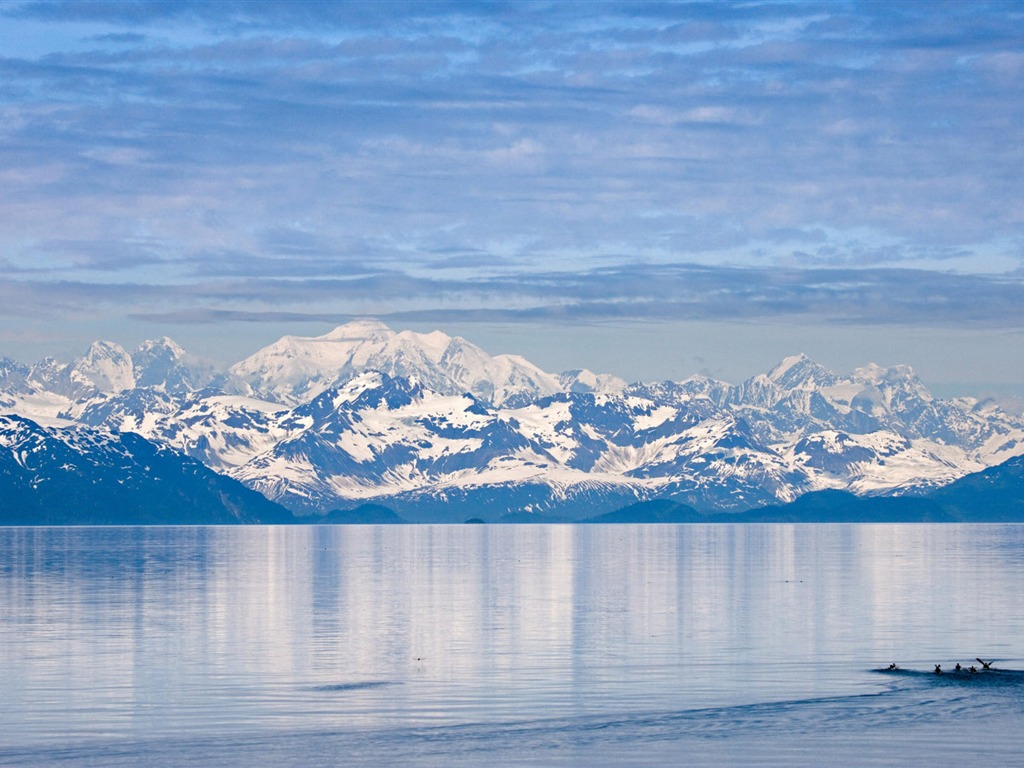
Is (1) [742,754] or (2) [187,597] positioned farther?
(2) [187,597]

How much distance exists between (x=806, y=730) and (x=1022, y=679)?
2222cm

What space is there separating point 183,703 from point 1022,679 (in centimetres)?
4616

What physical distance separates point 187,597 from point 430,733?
89.9 metres

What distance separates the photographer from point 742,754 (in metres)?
67.1

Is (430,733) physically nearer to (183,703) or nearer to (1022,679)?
(183,703)

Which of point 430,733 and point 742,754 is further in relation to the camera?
point 430,733

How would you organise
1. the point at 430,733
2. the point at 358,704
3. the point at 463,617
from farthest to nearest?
the point at 463,617
the point at 358,704
the point at 430,733

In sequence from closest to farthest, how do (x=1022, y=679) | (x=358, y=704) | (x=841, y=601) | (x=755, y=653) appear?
(x=358, y=704) < (x=1022, y=679) < (x=755, y=653) < (x=841, y=601)

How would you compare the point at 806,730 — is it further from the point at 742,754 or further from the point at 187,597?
the point at 187,597

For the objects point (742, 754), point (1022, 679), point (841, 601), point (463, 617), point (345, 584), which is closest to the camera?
point (742, 754)

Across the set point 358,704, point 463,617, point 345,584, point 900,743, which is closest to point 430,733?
point 358,704

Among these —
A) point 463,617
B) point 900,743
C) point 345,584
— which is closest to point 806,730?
point 900,743

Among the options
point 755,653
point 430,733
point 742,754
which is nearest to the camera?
point 742,754

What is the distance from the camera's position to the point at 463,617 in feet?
437
